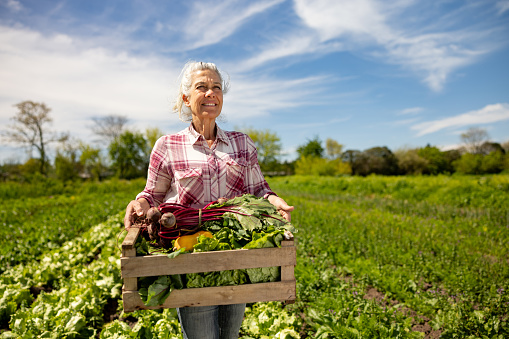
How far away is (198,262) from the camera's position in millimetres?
1637

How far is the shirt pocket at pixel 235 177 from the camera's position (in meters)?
2.17

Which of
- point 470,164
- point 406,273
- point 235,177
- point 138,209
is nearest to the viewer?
point 138,209

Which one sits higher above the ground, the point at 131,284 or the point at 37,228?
the point at 131,284

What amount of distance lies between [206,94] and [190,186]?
571 mm

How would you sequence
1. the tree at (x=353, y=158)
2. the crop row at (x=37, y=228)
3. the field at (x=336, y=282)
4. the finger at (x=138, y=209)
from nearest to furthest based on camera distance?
the finger at (x=138, y=209) < the field at (x=336, y=282) < the crop row at (x=37, y=228) < the tree at (x=353, y=158)

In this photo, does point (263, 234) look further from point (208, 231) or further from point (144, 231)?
point (144, 231)

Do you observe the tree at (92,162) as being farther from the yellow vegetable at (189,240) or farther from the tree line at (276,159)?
→ the yellow vegetable at (189,240)

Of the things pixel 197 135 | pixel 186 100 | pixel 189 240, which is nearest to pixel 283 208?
pixel 189 240

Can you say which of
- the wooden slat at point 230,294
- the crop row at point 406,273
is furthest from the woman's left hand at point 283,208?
the crop row at point 406,273

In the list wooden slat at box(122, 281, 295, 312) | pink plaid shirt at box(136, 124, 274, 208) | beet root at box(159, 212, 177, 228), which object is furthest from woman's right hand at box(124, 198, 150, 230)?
wooden slat at box(122, 281, 295, 312)

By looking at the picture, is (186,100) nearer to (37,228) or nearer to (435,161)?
(37,228)

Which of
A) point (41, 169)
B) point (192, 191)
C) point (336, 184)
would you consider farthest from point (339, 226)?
point (41, 169)

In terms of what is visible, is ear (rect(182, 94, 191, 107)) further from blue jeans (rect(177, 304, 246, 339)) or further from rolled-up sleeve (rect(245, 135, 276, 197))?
blue jeans (rect(177, 304, 246, 339))

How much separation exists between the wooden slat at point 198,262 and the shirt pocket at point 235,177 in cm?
61
